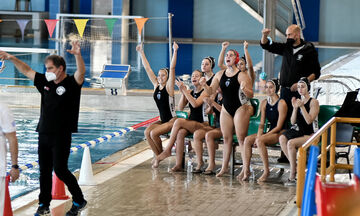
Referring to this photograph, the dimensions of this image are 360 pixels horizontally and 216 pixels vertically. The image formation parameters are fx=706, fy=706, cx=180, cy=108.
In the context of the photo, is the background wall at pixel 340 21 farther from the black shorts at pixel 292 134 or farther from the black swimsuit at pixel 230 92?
the black shorts at pixel 292 134

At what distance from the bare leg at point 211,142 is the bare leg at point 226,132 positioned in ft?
0.54

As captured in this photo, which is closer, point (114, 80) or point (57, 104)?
point (57, 104)

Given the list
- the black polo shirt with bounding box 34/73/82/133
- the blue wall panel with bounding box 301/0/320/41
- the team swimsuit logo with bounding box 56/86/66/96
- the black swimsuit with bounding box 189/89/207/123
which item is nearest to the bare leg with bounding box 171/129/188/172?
the black swimsuit with bounding box 189/89/207/123

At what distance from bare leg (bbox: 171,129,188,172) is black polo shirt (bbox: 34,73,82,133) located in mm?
2996

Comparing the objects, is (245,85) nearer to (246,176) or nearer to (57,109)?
(246,176)

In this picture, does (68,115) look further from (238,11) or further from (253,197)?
(238,11)

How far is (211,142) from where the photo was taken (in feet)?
31.5

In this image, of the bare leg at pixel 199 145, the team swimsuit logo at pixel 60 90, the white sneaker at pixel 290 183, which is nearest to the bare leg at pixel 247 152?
the white sneaker at pixel 290 183

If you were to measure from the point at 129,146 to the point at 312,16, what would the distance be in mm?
24158

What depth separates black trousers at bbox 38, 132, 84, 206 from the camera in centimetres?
680

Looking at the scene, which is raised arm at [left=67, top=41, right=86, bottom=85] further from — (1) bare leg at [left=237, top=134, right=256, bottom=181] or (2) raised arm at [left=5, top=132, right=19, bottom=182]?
(1) bare leg at [left=237, top=134, right=256, bottom=181]

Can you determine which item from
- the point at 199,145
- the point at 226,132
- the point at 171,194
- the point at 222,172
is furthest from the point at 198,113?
the point at 171,194

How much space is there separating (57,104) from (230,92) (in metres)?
3.11

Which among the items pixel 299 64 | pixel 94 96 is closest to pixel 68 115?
pixel 299 64
